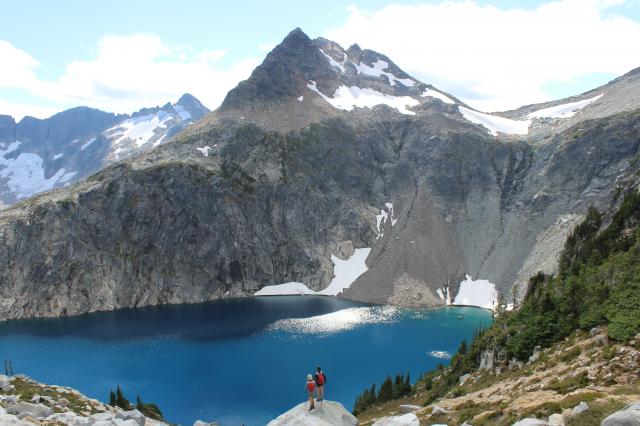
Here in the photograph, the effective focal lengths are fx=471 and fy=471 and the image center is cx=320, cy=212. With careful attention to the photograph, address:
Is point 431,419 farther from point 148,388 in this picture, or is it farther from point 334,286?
point 334,286

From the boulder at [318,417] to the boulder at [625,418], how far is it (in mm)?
14265

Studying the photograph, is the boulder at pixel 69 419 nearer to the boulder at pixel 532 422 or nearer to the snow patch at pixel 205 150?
the boulder at pixel 532 422

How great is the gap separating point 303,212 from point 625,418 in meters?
142

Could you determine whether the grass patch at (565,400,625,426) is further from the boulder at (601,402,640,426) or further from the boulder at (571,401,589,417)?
the boulder at (601,402,640,426)

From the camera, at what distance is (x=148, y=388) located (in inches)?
2894

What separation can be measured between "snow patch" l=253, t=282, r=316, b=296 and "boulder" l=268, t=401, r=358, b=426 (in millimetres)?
113984

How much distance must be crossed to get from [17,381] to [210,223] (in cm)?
9983

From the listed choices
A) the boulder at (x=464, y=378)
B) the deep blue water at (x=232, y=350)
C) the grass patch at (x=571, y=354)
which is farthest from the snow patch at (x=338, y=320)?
the grass patch at (x=571, y=354)

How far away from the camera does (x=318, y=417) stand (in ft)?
85.4

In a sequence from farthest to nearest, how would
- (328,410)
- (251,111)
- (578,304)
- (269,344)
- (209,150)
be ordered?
(251,111) < (209,150) < (269,344) < (578,304) < (328,410)

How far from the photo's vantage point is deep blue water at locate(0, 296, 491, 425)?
7000 cm

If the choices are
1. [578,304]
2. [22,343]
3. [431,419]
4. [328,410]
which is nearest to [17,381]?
[328,410]

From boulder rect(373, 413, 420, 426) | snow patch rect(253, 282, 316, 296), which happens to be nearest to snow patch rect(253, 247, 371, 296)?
snow patch rect(253, 282, 316, 296)

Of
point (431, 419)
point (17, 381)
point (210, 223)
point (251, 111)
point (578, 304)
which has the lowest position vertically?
point (17, 381)
